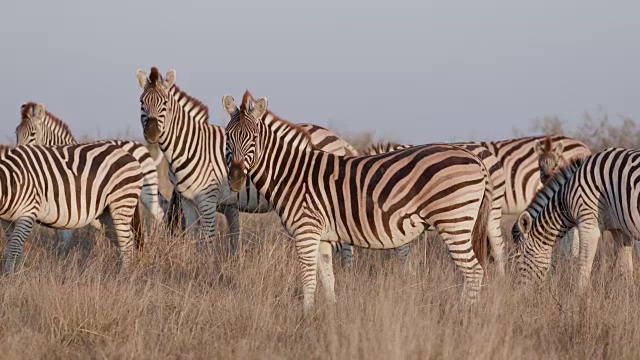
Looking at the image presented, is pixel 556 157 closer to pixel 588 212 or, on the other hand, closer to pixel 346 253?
pixel 588 212

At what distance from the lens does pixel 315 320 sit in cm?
705

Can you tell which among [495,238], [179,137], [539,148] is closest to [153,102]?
[179,137]

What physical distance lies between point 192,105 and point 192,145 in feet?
1.81

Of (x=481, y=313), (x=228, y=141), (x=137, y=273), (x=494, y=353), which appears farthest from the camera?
(x=137, y=273)

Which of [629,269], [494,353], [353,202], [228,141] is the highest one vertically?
[228,141]

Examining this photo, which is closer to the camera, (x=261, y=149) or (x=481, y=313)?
(x=481, y=313)

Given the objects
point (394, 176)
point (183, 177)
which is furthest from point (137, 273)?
point (394, 176)

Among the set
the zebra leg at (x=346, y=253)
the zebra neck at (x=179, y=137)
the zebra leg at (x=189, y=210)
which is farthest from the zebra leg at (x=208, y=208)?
the zebra leg at (x=346, y=253)

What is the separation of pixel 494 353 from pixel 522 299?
66.7 inches

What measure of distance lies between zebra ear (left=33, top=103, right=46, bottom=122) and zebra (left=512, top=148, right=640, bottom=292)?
7105 mm

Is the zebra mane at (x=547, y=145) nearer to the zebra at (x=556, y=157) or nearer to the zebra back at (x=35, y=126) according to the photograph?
the zebra at (x=556, y=157)

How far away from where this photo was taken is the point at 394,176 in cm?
756

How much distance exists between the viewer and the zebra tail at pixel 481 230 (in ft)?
25.2

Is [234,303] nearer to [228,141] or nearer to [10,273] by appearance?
[228,141]
